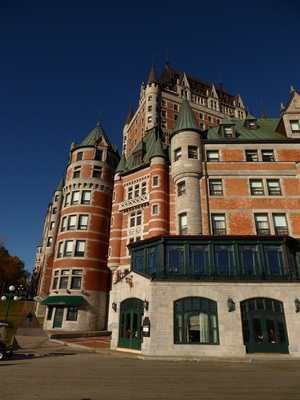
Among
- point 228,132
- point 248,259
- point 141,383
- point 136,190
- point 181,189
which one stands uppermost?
point 228,132

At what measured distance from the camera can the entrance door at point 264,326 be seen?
1769 centimetres

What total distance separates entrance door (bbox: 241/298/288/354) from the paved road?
5.26 meters

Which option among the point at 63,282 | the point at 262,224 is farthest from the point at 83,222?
the point at 262,224

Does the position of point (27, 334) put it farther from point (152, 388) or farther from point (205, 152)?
point (205, 152)

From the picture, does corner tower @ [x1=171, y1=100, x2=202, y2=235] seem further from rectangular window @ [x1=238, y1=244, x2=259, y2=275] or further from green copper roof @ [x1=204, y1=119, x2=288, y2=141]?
rectangular window @ [x1=238, y1=244, x2=259, y2=275]

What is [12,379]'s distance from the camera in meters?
10.0

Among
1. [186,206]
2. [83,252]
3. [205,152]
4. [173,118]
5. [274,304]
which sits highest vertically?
[173,118]

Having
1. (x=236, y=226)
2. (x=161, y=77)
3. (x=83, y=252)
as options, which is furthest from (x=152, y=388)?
(x=161, y=77)

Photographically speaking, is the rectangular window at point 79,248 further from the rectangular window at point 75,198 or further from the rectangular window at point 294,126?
the rectangular window at point 294,126

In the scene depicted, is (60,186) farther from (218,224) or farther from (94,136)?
(218,224)

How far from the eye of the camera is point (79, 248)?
3706 centimetres

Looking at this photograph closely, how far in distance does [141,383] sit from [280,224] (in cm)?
2396

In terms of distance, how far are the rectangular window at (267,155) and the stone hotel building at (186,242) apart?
0.15 m

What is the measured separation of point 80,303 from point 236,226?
71.5 feet
